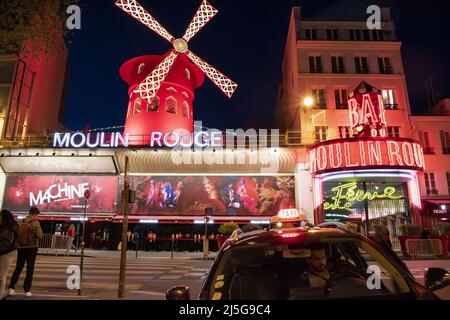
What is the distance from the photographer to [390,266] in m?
2.41

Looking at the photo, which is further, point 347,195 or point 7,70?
point 7,70

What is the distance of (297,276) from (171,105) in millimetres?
22044

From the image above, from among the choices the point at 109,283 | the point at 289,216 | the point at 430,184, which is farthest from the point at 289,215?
the point at 430,184

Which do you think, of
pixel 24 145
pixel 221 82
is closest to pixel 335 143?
pixel 221 82

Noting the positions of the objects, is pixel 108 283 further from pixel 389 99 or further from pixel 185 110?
pixel 389 99

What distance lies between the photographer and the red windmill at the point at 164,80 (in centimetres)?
2302

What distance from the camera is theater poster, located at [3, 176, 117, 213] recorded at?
68.2 ft

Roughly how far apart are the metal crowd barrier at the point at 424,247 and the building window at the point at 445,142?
8219 mm

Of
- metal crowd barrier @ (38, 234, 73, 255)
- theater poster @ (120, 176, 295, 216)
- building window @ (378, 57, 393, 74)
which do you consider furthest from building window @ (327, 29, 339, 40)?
metal crowd barrier @ (38, 234, 73, 255)

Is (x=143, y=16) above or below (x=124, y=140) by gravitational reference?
above

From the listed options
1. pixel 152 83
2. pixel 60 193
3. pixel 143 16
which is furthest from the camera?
pixel 143 16

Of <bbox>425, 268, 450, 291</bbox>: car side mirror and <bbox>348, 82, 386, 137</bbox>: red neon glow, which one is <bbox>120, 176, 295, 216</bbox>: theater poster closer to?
<bbox>348, 82, 386, 137</bbox>: red neon glow

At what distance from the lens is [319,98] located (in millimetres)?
22531
